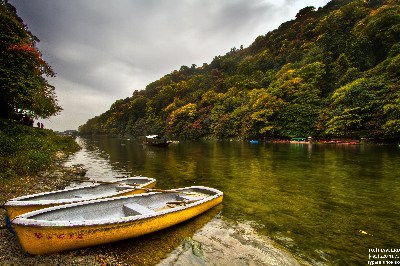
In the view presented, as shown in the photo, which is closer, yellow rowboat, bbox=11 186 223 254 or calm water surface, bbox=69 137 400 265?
yellow rowboat, bbox=11 186 223 254

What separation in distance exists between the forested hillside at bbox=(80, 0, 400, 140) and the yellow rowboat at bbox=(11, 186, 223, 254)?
1725 inches

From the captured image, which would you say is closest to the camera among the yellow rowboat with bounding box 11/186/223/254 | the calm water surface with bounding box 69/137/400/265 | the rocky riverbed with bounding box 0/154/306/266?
the yellow rowboat with bounding box 11/186/223/254

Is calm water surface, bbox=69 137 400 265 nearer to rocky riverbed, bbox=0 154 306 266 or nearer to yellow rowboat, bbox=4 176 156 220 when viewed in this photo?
rocky riverbed, bbox=0 154 306 266

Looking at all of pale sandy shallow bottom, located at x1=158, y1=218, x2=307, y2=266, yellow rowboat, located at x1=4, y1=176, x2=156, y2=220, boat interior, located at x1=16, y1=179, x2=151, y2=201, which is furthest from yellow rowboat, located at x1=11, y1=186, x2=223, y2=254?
boat interior, located at x1=16, y1=179, x2=151, y2=201

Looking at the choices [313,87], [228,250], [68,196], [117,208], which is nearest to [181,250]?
[228,250]

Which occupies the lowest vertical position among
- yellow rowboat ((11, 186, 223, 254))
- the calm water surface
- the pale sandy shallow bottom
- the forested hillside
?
the pale sandy shallow bottom

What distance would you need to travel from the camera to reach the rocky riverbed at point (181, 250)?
633 cm

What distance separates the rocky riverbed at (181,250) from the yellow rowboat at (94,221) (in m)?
0.29

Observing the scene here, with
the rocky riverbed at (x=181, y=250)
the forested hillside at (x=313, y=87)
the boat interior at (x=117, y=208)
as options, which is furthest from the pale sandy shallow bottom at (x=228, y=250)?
the forested hillside at (x=313, y=87)

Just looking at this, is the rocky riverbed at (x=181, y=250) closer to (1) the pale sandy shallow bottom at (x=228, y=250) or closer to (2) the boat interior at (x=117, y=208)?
(1) the pale sandy shallow bottom at (x=228, y=250)

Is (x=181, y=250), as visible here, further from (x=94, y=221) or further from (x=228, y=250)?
(x=94, y=221)

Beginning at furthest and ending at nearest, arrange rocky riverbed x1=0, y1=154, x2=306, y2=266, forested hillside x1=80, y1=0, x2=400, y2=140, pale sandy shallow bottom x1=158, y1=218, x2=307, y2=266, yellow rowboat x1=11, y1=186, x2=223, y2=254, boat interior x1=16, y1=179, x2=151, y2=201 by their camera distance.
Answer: forested hillside x1=80, y1=0, x2=400, y2=140, boat interior x1=16, y1=179, x2=151, y2=201, pale sandy shallow bottom x1=158, y1=218, x2=307, y2=266, rocky riverbed x1=0, y1=154, x2=306, y2=266, yellow rowboat x1=11, y1=186, x2=223, y2=254

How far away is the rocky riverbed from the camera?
6.33m

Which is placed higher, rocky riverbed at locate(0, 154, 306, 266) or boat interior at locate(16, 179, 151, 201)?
boat interior at locate(16, 179, 151, 201)
